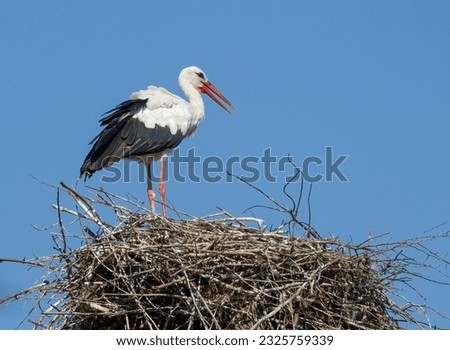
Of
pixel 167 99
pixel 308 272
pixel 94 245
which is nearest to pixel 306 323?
pixel 308 272

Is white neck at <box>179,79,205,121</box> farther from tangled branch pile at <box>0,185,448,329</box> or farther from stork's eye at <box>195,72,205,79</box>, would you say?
tangled branch pile at <box>0,185,448,329</box>

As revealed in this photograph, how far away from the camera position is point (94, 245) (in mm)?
9570

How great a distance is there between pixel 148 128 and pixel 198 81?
1.26m

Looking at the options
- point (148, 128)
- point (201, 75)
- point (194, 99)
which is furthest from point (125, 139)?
point (201, 75)

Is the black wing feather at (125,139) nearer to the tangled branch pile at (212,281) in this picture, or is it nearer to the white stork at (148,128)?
the white stork at (148,128)

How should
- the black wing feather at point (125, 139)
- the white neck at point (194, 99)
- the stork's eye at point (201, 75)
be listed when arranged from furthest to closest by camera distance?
the stork's eye at point (201, 75), the white neck at point (194, 99), the black wing feather at point (125, 139)

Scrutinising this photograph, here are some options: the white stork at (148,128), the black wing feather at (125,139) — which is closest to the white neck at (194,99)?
the white stork at (148,128)

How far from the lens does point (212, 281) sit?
9297mm

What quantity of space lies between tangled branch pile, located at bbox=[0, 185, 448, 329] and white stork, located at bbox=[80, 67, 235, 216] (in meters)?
2.65

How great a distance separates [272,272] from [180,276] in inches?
26.2

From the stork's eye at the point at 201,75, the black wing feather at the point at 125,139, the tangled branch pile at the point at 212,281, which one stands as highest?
the stork's eye at the point at 201,75

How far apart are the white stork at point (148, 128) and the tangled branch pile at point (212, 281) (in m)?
2.65

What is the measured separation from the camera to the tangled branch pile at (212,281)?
9242 mm

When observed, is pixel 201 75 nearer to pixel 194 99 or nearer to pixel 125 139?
pixel 194 99
